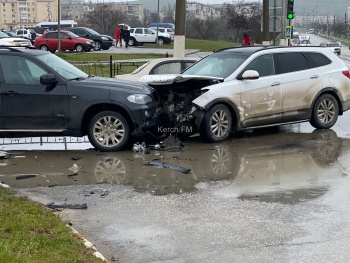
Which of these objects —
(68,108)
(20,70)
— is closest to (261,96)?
(68,108)

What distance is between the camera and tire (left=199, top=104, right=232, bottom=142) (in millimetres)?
11094

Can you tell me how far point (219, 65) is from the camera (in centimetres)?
1228

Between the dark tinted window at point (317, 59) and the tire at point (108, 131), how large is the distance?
4.36m

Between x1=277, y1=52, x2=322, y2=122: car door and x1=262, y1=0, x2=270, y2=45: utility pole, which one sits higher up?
x1=262, y1=0, x2=270, y2=45: utility pole

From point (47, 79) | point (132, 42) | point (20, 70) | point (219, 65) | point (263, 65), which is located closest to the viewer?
point (47, 79)

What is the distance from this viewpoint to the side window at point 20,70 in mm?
10539

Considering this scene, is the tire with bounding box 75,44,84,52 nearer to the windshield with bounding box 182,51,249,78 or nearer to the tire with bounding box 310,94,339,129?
the windshield with bounding box 182,51,249,78

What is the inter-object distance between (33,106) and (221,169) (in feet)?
11.3

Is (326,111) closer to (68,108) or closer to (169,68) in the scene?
(169,68)

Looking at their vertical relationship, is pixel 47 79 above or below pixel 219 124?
above

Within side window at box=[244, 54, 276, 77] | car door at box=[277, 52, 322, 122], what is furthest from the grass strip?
car door at box=[277, 52, 322, 122]

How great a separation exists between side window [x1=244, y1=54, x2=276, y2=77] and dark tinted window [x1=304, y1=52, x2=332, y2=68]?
97cm

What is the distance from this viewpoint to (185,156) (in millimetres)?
10211

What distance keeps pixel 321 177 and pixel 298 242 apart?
291 cm
